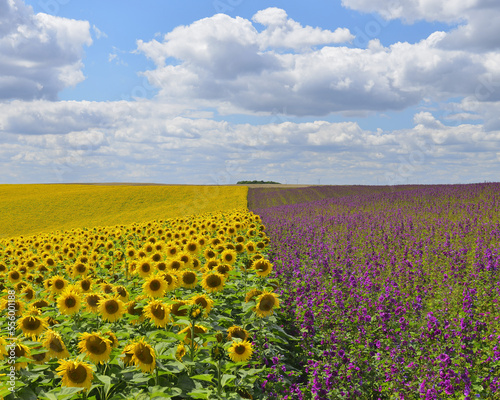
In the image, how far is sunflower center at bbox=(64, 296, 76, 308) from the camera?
4676 millimetres

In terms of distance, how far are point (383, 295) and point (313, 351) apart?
1728mm

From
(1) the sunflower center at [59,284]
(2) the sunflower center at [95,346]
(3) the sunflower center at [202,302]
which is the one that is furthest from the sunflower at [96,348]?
(1) the sunflower center at [59,284]

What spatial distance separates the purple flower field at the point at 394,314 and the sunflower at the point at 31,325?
2.47 meters

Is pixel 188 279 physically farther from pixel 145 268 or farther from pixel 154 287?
pixel 145 268

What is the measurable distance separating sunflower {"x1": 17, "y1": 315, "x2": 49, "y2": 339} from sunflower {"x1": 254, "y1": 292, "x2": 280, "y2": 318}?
2.39 m

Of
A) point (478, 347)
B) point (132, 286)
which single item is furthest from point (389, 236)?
point (132, 286)

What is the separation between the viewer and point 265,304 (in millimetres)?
4734

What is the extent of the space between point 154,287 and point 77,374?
79.1 inches

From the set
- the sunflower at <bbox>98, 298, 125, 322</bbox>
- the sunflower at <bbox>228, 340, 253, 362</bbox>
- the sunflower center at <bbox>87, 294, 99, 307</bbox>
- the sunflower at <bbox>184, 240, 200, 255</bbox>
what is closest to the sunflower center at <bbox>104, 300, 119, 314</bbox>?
the sunflower at <bbox>98, 298, 125, 322</bbox>

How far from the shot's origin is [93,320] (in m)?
4.94

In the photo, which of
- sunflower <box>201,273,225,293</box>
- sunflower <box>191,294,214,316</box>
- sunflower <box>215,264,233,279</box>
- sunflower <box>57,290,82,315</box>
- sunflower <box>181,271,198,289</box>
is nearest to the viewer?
sunflower <box>191,294,214,316</box>

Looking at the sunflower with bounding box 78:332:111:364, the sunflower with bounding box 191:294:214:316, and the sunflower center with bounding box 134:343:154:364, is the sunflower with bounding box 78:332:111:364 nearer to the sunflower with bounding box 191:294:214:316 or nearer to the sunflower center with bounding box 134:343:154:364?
the sunflower center with bounding box 134:343:154:364

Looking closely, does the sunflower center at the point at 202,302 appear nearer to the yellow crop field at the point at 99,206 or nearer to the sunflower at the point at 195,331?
the sunflower at the point at 195,331

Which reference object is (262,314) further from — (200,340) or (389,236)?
(389,236)
